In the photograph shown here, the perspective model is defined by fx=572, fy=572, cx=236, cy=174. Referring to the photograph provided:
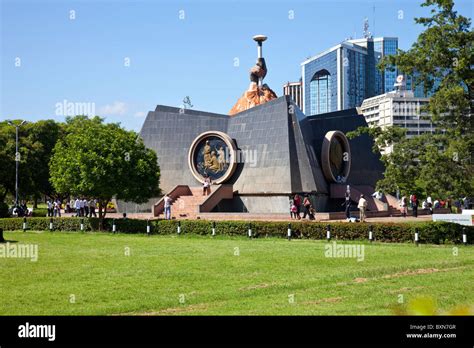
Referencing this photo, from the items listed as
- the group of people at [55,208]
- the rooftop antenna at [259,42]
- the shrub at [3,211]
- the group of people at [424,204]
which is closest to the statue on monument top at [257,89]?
the rooftop antenna at [259,42]

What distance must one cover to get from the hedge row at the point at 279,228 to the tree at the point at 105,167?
1.72 m

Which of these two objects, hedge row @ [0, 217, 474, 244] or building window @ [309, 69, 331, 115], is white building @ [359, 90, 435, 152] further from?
hedge row @ [0, 217, 474, 244]

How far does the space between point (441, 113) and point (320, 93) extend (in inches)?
5348

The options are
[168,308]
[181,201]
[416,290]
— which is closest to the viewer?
[168,308]

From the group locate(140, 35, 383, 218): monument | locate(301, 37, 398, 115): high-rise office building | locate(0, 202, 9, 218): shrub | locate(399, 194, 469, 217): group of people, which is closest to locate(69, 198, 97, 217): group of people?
locate(140, 35, 383, 218): monument

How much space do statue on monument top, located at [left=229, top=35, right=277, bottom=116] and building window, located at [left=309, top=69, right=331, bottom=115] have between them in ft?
329

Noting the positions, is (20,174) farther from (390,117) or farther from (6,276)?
(390,117)

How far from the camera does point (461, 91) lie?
18500mm

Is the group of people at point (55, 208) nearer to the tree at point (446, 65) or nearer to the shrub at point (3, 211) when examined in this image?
the shrub at point (3, 211)

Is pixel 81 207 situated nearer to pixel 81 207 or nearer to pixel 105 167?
pixel 81 207

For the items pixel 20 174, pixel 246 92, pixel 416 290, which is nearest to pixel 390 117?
pixel 246 92

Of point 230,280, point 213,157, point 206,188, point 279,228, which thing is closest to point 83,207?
point 206,188
